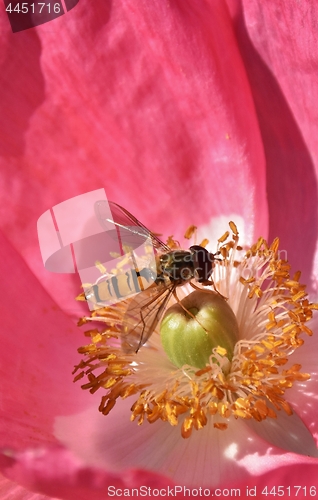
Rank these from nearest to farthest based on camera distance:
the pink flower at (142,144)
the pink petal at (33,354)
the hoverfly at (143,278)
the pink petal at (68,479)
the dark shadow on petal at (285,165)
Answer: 1. the pink petal at (68,479)
2. the hoverfly at (143,278)
3. the pink petal at (33,354)
4. the pink flower at (142,144)
5. the dark shadow on petal at (285,165)

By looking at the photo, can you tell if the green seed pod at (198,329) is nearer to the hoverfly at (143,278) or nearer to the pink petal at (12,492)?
the hoverfly at (143,278)

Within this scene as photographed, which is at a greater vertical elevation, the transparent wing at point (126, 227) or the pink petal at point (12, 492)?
the transparent wing at point (126, 227)

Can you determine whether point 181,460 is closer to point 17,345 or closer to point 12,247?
point 17,345

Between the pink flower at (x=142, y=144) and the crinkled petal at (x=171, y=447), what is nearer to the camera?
the crinkled petal at (x=171, y=447)

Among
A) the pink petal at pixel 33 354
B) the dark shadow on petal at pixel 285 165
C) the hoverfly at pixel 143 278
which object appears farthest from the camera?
the dark shadow on petal at pixel 285 165

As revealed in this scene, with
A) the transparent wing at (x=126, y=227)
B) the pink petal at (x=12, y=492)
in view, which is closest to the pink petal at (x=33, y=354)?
the pink petal at (x=12, y=492)

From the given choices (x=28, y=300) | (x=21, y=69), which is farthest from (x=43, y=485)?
(x=21, y=69)

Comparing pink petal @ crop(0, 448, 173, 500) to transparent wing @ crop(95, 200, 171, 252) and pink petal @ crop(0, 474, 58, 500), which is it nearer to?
pink petal @ crop(0, 474, 58, 500)

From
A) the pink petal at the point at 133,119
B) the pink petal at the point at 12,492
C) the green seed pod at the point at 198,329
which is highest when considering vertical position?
the pink petal at the point at 133,119

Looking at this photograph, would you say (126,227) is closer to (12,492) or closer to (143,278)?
(143,278)
